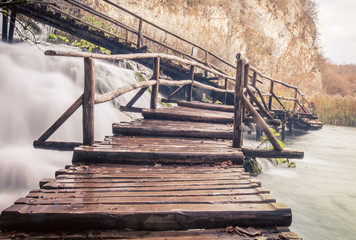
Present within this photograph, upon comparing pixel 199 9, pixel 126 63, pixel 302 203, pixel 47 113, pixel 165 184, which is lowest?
pixel 302 203

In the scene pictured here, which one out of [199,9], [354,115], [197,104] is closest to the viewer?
[197,104]

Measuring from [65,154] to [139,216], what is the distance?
444cm

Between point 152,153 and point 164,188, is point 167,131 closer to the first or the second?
point 152,153

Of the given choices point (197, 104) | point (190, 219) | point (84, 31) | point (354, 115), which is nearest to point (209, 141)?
point (190, 219)

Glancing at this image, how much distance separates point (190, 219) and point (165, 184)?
60 cm

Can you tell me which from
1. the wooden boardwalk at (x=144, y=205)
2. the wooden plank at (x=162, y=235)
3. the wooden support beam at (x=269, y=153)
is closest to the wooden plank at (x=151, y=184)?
the wooden boardwalk at (x=144, y=205)

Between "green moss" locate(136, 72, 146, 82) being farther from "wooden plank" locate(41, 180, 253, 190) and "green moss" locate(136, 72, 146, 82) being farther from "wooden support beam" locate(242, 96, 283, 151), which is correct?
"wooden plank" locate(41, 180, 253, 190)

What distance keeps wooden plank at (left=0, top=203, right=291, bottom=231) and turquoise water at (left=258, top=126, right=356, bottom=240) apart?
2.67 m

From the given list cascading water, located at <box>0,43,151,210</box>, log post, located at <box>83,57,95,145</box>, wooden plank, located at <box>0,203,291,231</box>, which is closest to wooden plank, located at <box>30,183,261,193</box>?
wooden plank, located at <box>0,203,291,231</box>

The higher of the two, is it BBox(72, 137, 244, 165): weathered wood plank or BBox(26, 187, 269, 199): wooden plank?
BBox(72, 137, 244, 165): weathered wood plank

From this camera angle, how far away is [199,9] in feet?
80.7

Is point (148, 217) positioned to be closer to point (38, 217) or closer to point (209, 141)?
point (38, 217)

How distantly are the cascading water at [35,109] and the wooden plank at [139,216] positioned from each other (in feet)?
8.96

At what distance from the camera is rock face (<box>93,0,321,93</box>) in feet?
75.0
